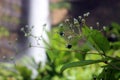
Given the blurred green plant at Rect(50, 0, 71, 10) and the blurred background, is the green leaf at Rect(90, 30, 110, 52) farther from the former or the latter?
the blurred green plant at Rect(50, 0, 71, 10)

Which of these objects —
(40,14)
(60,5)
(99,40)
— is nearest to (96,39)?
(99,40)

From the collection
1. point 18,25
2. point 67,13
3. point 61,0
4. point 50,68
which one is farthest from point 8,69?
point 61,0

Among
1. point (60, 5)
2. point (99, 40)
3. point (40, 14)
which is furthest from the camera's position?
point (60, 5)

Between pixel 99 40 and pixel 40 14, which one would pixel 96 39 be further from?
pixel 40 14

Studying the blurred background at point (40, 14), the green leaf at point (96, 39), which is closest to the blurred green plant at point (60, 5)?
the blurred background at point (40, 14)

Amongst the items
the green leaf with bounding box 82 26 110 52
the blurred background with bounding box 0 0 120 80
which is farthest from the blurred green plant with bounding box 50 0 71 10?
the green leaf with bounding box 82 26 110 52

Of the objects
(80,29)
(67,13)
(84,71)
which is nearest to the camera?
(80,29)

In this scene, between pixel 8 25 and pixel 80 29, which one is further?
pixel 8 25

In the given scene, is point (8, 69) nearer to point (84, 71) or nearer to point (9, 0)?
point (84, 71)

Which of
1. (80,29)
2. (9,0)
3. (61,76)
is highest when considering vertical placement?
(9,0)

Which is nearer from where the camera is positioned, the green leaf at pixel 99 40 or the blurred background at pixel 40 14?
the green leaf at pixel 99 40

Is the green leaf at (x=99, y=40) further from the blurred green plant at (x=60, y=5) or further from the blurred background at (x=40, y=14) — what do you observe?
the blurred green plant at (x=60, y=5)
